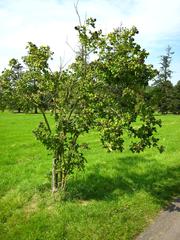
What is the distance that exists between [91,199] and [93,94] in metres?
4.05

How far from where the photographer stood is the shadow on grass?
1460 centimetres

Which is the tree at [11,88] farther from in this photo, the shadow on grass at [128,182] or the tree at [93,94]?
the shadow on grass at [128,182]

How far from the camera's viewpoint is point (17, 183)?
15938 millimetres

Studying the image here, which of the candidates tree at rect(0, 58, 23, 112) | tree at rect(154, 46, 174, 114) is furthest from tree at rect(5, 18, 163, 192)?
tree at rect(154, 46, 174, 114)

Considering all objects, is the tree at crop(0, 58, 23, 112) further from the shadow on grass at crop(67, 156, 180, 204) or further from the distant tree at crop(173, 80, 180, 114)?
the distant tree at crop(173, 80, 180, 114)

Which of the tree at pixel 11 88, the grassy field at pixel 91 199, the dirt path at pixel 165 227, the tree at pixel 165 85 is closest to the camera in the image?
the dirt path at pixel 165 227

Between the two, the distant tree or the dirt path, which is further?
the distant tree

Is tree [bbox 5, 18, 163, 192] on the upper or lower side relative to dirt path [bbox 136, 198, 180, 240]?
upper

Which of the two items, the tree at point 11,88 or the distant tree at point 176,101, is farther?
the distant tree at point 176,101

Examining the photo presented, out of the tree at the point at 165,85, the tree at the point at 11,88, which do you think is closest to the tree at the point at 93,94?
the tree at the point at 11,88

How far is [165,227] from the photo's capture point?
11.9m

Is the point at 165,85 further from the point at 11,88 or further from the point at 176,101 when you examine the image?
the point at 11,88

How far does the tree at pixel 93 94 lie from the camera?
12.4 m

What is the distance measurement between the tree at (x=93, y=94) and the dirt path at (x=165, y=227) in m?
2.36
